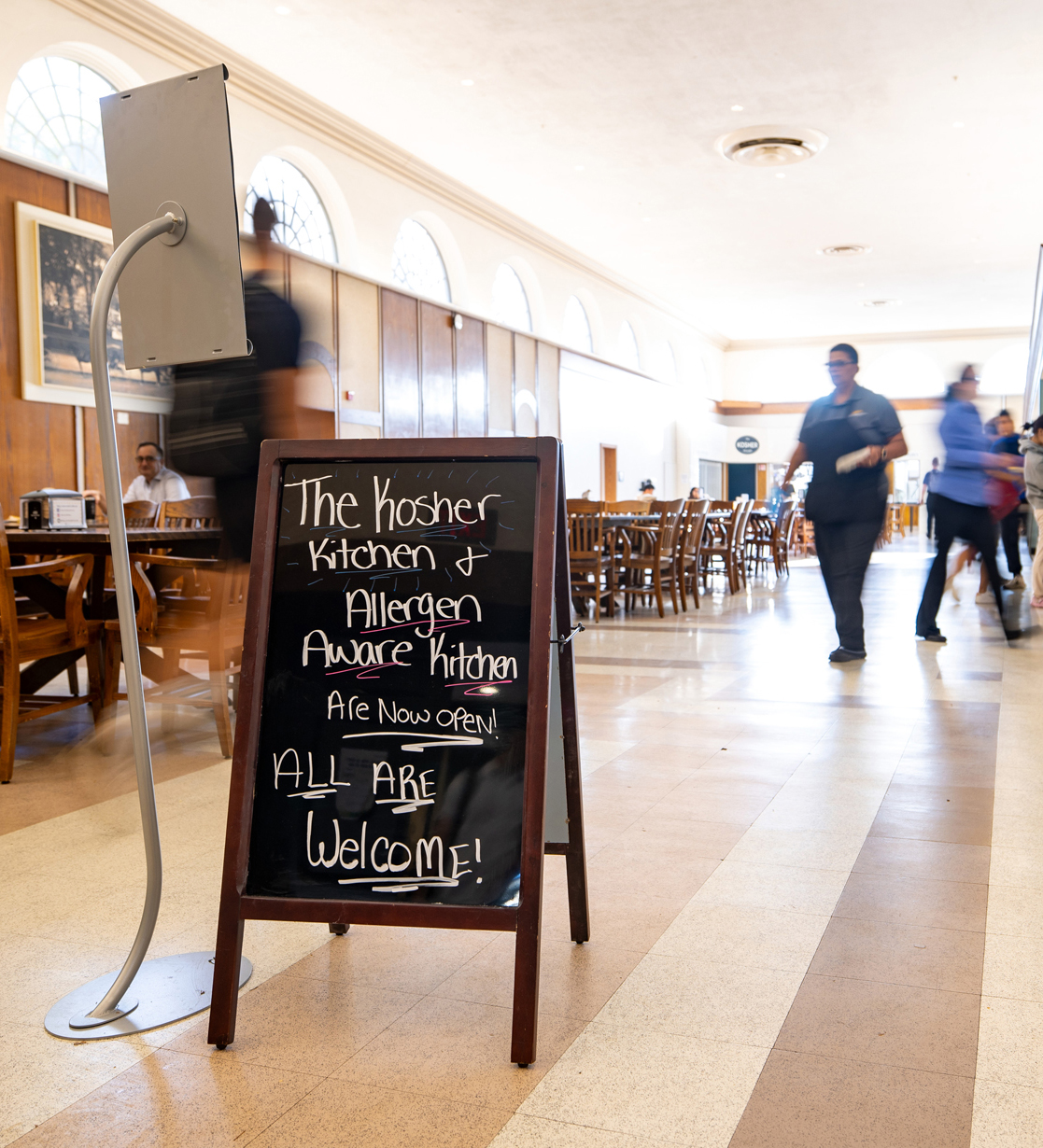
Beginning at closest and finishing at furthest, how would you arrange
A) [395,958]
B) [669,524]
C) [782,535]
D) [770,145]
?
[395,958]
[669,524]
[770,145]
[782,535]

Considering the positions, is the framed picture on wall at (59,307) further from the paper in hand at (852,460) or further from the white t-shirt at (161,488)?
the paper in hand at (852,460)

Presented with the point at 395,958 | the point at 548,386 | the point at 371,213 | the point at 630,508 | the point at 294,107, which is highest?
the point at 294,107

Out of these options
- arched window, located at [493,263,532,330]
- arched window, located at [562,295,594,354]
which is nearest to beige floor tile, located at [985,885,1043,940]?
arched window, located at [493,263,532,330]

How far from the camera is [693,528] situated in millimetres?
8031

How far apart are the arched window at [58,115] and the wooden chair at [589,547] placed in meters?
3.81

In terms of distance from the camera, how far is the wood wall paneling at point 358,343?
10.0m

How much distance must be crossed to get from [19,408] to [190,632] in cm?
438

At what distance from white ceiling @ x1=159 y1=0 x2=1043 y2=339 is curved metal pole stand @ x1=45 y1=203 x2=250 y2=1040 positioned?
22.3 feet

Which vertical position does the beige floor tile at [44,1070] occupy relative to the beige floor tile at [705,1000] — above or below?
below

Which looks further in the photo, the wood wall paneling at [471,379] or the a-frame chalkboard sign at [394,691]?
the wood wall paneling at [471,379]

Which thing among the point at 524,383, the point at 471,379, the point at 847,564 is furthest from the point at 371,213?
the point at 847,564

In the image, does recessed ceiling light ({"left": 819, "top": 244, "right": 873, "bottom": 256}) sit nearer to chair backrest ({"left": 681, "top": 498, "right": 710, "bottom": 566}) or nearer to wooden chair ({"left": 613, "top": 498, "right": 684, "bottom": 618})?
chair backrest ({"left": 681, "top": 498, "right": 710, "bottom": 566})

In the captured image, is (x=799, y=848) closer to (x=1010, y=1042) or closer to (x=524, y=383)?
(x=1010, y=1042)

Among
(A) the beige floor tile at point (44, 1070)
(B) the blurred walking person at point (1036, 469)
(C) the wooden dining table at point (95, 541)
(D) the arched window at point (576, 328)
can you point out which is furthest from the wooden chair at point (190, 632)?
(D) the arched window at point (576, 328)
